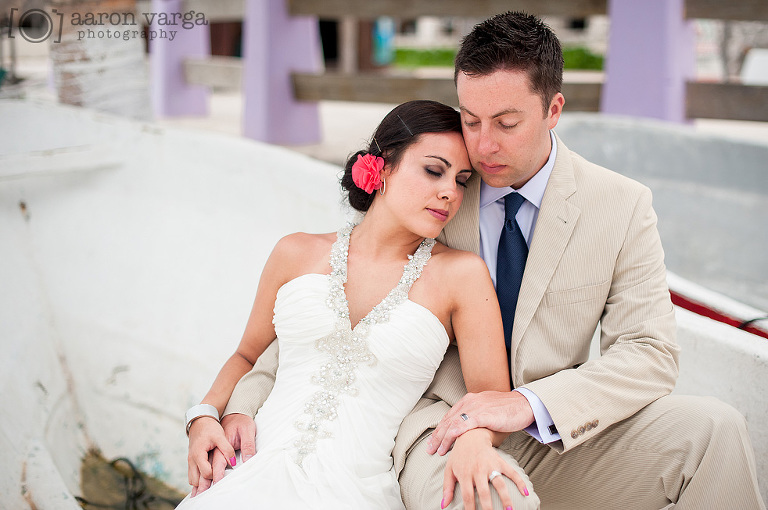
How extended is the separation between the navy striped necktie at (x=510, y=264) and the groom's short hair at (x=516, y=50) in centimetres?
29

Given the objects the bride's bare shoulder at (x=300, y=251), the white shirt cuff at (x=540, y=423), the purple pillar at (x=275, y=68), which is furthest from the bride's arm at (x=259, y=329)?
the purple pillar at (x=275, y=68)

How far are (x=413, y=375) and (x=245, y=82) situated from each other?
4727mm

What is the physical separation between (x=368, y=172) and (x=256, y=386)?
0.64m

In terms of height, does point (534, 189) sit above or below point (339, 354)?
above

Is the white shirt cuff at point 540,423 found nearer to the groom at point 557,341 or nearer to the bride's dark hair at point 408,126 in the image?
the groom at point 557,341

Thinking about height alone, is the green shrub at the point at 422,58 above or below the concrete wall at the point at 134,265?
above

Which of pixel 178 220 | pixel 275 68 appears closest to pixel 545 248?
pixel 178 220

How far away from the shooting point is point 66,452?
2.60 metres

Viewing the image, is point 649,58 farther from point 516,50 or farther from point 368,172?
point 368,172

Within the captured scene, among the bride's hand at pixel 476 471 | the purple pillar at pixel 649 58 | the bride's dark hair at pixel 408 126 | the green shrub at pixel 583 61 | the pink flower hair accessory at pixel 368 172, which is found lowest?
the bride's hand at pixel 476 471

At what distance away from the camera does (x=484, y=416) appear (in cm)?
158

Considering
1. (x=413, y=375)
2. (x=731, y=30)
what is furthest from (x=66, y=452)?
(x=731, y=30)

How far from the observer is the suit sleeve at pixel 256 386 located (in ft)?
6.05

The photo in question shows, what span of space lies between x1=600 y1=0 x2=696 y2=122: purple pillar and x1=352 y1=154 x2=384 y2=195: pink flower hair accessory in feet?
12.0
